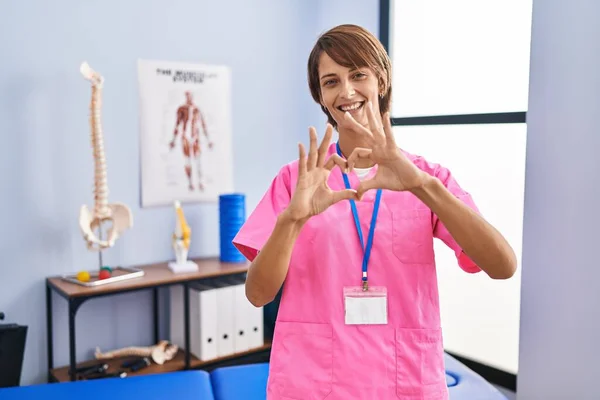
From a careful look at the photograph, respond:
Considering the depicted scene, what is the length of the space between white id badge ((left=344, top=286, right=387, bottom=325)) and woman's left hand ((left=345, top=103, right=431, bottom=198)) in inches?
7.9

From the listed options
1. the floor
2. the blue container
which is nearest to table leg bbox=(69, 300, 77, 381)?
the blue container

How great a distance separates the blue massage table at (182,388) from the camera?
1992 mm

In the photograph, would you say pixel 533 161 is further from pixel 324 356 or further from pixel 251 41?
pixel 251 41

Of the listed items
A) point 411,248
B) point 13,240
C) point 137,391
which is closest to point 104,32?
point 13,240

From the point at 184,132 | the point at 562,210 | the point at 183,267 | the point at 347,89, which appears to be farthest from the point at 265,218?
the point at 184,132

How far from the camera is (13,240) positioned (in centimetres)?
254

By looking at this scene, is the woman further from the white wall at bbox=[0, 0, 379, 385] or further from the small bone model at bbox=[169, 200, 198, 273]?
the white wall at bbox=[0, 0, 379, 385]

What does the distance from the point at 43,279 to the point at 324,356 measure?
1.97 m

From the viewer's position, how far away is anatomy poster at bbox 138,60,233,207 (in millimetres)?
2883

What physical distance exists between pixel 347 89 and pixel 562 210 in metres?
1.29

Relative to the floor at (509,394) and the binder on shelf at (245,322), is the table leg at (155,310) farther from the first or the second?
the floor at (509,394)

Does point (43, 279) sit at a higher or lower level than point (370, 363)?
lower

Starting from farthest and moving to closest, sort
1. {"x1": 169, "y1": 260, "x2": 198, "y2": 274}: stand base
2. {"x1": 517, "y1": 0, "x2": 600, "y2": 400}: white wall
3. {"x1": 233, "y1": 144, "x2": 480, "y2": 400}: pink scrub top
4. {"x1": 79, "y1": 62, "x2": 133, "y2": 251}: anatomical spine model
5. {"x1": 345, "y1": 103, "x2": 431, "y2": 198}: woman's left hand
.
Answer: {"x1": 169, "y1": 260, "x2": 198, "y2": 274}: stand base < {"x1": 79, "y1": 62, "x2": 133, "y2": 251}: anatomical spine model < {"x1": 517, "y1": 0, "x2": 600, "y2": 400}: white wall < {"x1": 233, "y1": 144, "x2": 480, "y2": 400}: pink scrub top < {"x1": 345, "y1": 103, "x2": 431, "y2": 198}: woman's left hand

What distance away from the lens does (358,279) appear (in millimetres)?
1088
